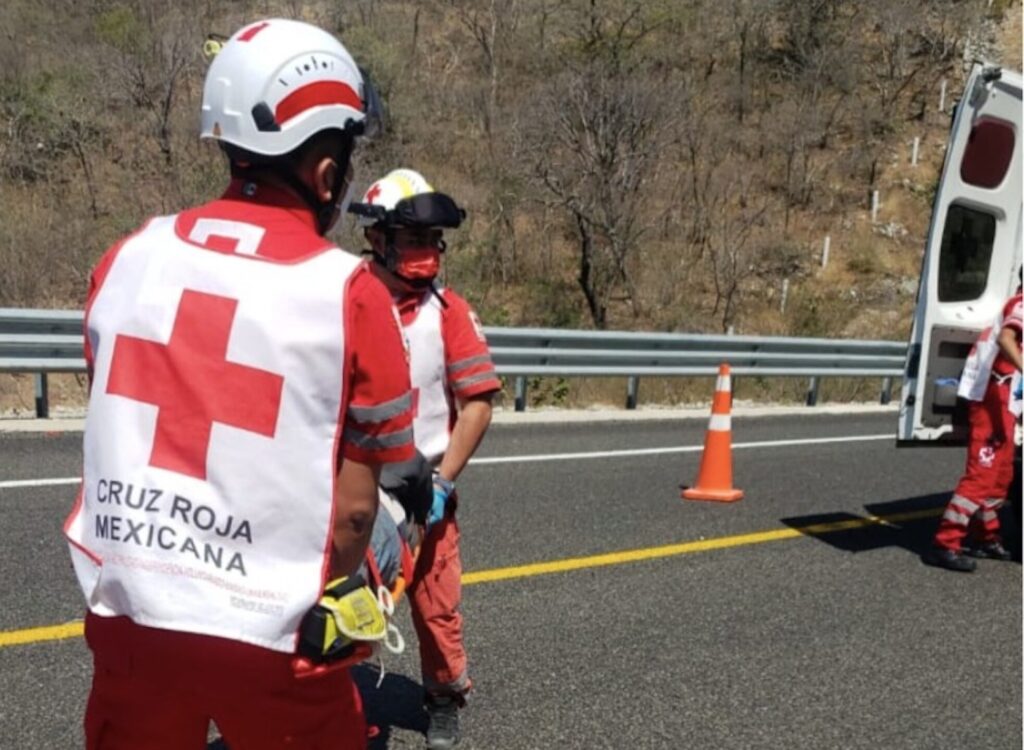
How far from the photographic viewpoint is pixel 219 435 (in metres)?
1.86

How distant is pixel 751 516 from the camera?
25.0 feet

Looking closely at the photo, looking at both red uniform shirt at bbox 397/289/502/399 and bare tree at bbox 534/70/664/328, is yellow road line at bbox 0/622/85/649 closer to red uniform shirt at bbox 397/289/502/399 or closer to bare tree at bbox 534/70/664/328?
red uniform shirt at bbox 397/289/502/399

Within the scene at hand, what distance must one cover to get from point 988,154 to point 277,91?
5.89 meters

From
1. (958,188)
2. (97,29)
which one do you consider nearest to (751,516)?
(958,188)

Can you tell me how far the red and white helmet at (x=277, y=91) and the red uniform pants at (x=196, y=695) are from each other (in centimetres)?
92

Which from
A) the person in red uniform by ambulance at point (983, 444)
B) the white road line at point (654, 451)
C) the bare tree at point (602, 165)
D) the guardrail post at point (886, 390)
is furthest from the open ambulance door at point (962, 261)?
the bare tree at point (602, 165)

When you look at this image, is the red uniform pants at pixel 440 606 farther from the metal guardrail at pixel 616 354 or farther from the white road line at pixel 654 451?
the metal guardrail at pixel 616 354

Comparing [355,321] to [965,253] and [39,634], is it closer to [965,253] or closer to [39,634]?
[39,634]

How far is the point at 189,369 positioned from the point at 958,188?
5874 mm

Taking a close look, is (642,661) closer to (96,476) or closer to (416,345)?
(416,345)

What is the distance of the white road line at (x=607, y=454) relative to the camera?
703 centimetres

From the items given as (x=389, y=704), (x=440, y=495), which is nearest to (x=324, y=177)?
(x=440, y=495)

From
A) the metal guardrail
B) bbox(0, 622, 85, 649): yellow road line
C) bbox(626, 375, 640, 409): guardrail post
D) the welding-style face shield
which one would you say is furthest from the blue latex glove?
bbox(626, 375, 640, 409): guardrail post

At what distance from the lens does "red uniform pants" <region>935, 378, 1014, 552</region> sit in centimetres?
641
